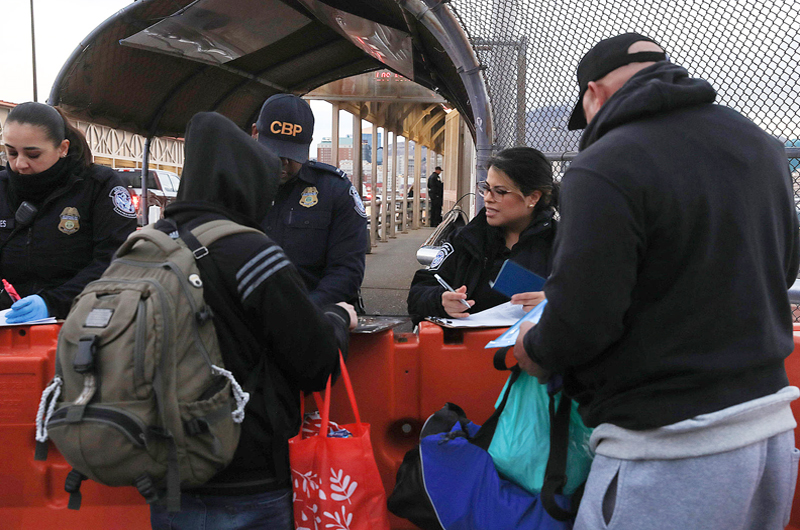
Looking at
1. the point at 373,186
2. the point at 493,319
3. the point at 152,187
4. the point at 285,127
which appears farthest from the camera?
the point at 152,187

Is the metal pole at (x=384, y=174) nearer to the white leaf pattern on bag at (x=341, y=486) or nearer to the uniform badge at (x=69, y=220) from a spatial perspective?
the uniform badge at (x=69, y=220)

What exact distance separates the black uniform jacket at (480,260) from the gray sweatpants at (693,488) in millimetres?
1486

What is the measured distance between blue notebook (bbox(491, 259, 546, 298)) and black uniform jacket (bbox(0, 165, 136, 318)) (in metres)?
1.95

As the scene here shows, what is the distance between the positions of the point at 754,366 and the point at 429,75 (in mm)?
5107

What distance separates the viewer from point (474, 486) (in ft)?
6.43

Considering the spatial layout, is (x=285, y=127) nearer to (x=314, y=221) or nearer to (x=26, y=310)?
(x=314, y=221)

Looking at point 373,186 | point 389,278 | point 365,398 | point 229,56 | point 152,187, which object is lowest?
point 389,278

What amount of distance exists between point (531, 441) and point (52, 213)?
256 centimetres

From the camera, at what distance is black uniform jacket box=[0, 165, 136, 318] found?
3.04m

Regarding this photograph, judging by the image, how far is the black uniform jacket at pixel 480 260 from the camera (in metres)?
3.02

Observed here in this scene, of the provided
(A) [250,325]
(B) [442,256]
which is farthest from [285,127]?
(A) [250,325]

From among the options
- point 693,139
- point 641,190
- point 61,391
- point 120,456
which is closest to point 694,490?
point 641,190

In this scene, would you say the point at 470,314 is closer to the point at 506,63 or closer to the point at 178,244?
the point at 178,244

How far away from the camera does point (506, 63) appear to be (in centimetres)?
441
